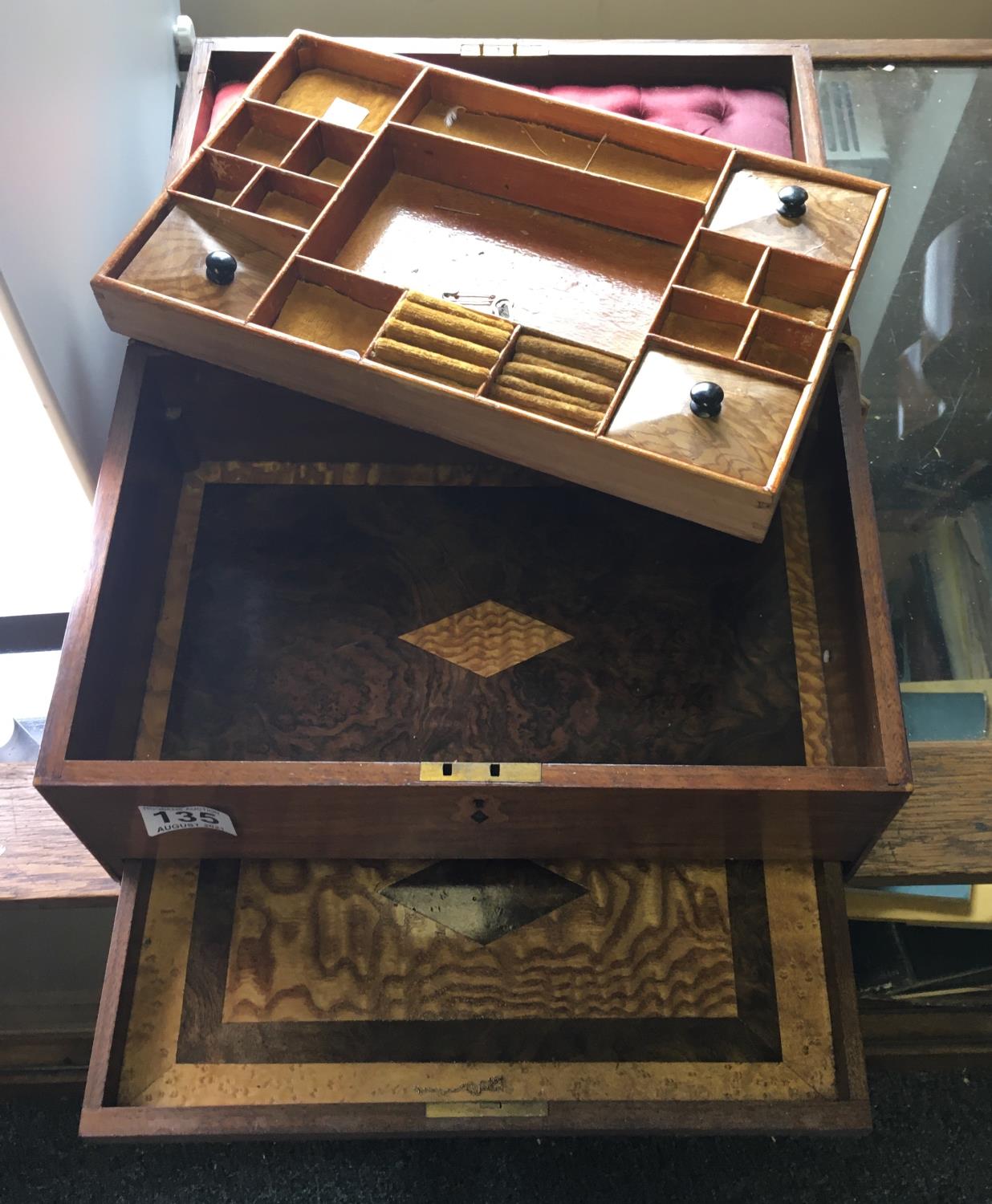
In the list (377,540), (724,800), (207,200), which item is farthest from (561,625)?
(207,200)

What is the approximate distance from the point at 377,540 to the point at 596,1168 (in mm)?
794

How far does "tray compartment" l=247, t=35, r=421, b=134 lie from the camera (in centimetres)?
125

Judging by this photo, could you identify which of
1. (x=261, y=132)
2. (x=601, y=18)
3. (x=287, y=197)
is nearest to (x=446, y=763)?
(x=287, y=197)

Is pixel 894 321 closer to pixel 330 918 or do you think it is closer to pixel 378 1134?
pixel 330 918

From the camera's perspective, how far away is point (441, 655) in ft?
3.99

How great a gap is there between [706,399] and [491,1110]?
2.16 ft

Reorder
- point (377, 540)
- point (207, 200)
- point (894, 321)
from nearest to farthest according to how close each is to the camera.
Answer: point (207, 200), point (377, 540), point (894, 321)

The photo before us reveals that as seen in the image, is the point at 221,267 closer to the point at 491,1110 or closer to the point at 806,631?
the point at 806,631

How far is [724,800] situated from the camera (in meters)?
0.94

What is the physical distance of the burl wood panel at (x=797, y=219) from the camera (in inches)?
44.5

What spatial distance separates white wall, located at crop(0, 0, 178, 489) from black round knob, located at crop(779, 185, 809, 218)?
727 mm

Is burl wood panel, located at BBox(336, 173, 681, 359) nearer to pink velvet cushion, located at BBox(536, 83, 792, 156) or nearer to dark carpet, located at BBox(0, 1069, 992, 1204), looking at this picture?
pink velvet cushion, located at BBox(536, 83, 792, 156)

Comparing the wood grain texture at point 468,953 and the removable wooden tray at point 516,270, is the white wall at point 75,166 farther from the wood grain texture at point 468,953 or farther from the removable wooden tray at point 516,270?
the wood grain texture at point 468,953

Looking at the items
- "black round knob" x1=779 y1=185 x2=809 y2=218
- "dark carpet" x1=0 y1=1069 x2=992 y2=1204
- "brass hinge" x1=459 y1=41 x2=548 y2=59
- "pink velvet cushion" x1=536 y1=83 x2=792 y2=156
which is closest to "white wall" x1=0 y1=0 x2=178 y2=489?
"brass hinge" x1=459 y1=41 x2=548 y2=59
